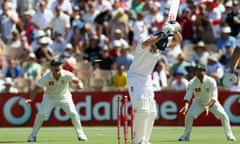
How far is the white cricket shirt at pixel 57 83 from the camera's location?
58.2 feet

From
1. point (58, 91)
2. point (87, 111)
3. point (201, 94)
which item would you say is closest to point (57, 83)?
point (58, 91)

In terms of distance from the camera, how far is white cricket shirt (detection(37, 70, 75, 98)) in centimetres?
1775

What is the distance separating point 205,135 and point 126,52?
621 cm

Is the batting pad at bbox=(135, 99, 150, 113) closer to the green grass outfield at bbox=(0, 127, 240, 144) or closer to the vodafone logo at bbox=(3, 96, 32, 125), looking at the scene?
the green grass outfield at bbox=(0, 127, 240, 144)

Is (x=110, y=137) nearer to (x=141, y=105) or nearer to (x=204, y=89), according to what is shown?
(x=204, y=89)

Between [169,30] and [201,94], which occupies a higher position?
[169,30]

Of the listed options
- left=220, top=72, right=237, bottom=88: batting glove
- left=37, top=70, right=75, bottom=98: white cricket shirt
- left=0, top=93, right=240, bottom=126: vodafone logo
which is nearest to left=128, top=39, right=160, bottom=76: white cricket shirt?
left=37, top=70, right=75, bottom=98: white cricket shirt

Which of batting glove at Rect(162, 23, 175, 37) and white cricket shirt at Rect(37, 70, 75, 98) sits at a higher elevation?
batting glove at Rect(162, 23, 175, 37)

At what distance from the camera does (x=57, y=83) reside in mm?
17797

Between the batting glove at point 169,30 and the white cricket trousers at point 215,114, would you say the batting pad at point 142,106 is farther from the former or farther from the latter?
the white cricket trousers at point 215,114

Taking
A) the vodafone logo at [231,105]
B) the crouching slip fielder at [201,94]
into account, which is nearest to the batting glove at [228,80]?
the vodafone logo at [231,105]

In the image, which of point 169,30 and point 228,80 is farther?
point 228,80

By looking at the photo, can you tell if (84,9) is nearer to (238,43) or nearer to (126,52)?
(126,52)

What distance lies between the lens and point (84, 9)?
26.5m
